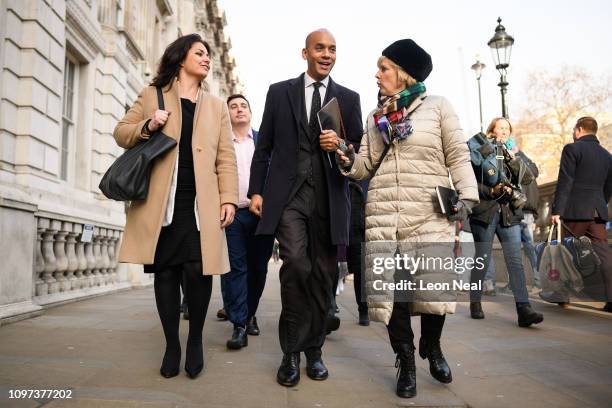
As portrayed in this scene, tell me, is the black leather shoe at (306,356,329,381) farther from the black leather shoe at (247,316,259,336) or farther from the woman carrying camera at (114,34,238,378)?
the black leather shoe at (247,316,259,336)

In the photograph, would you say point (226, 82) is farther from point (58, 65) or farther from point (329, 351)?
point (329, 351)

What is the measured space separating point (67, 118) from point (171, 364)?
7272 millimetres

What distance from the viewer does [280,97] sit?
12.3 ft

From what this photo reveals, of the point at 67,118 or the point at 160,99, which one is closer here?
the point at 160,99

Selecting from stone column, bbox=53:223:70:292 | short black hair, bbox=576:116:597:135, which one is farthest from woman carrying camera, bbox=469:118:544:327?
stone column, bbox=53:223:70:292

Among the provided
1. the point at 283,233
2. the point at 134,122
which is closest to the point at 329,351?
the point at 283,233

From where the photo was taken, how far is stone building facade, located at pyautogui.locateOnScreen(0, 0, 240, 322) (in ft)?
18.3

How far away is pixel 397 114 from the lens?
3.28m

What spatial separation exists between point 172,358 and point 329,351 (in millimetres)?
1435

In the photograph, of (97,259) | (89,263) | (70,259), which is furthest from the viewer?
(97,259)

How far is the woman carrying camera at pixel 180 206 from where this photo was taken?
10.7 ft

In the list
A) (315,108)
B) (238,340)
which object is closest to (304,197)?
(315,108)

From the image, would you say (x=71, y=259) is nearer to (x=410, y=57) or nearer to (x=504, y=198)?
(x=504, y=198)

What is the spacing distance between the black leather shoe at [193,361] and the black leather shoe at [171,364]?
0.23 feet
